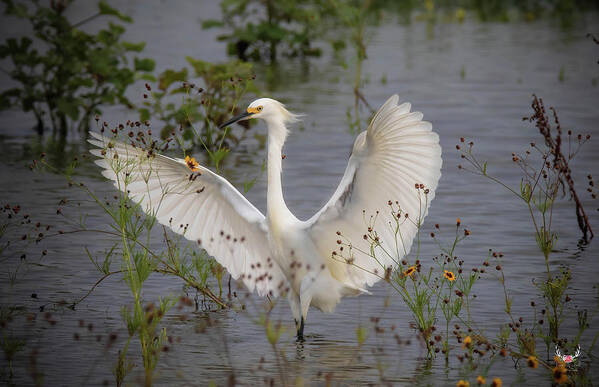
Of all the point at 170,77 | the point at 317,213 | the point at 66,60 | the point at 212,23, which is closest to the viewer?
the point at 317,213

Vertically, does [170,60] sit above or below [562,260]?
above

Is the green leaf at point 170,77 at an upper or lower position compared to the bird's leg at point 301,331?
upper

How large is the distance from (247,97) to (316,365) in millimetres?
9531

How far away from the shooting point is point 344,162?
11328 mm

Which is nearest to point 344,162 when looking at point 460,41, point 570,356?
point 570,356

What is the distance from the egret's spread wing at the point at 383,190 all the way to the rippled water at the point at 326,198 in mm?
621

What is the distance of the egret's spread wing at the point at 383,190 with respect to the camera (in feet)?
18.1

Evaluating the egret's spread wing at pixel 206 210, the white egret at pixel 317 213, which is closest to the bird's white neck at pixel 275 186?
the white egret at pixel 317 213

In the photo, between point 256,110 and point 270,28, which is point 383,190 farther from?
point 270,28

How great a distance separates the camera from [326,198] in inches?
380

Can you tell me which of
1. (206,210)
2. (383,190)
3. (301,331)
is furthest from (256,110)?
(301,331)

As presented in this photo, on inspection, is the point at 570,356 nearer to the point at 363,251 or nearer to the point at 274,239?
the point at 363,251

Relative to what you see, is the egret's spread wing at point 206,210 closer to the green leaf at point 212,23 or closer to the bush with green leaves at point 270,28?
the bush with green leaves at point 270,28

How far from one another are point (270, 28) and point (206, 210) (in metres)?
12.6
